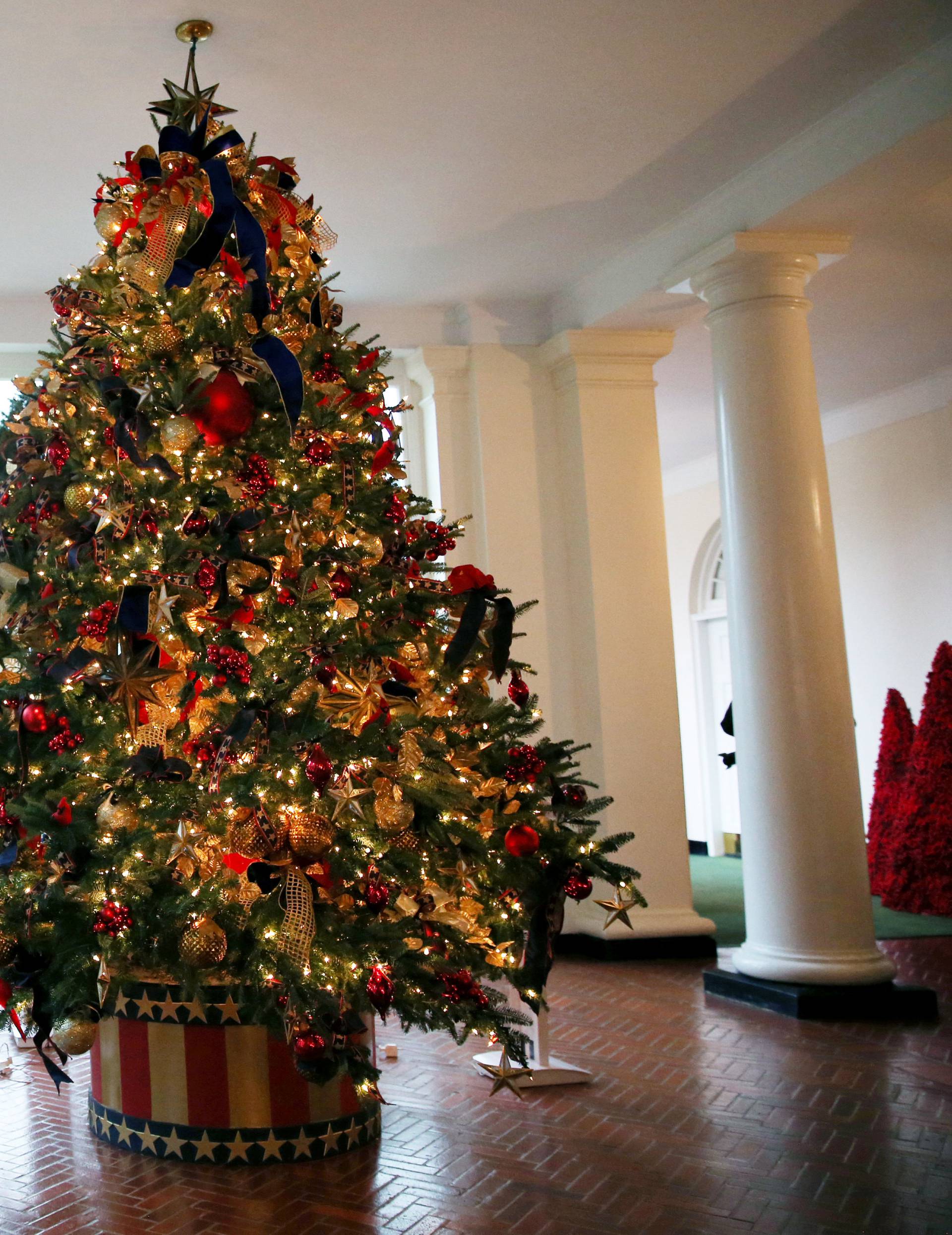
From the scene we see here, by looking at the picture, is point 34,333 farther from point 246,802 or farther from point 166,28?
point 246,802

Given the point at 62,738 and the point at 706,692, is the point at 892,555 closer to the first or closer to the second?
the point at 706,692

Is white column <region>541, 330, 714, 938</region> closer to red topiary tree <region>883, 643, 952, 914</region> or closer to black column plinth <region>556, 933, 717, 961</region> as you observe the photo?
black column plinth <region>556, 933, 717, 961</region>

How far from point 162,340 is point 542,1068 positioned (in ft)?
10.2

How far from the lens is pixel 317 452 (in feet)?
13.2

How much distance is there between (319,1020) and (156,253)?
8.44 feet

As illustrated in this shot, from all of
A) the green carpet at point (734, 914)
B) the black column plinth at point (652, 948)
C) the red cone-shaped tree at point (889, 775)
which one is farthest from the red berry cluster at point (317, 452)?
the red cone-shaped tree at point (889, 775)

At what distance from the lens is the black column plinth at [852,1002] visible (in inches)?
219

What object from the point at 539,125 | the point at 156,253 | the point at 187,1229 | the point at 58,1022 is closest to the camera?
the point at 187,1229

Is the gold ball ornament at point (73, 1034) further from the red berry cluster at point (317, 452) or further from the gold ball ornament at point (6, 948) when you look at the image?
Result: the red berry cluster at point (317, 452)

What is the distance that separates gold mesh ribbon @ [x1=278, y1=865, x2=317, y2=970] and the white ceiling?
128 inches

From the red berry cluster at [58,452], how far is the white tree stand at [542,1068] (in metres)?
2.73

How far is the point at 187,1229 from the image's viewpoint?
3.31 m

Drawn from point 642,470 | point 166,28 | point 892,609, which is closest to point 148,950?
point 166,28

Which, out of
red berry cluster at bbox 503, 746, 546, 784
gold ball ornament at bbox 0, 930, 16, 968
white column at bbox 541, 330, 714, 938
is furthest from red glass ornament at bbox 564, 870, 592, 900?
white column at bbox 541, 330, 714, 938
